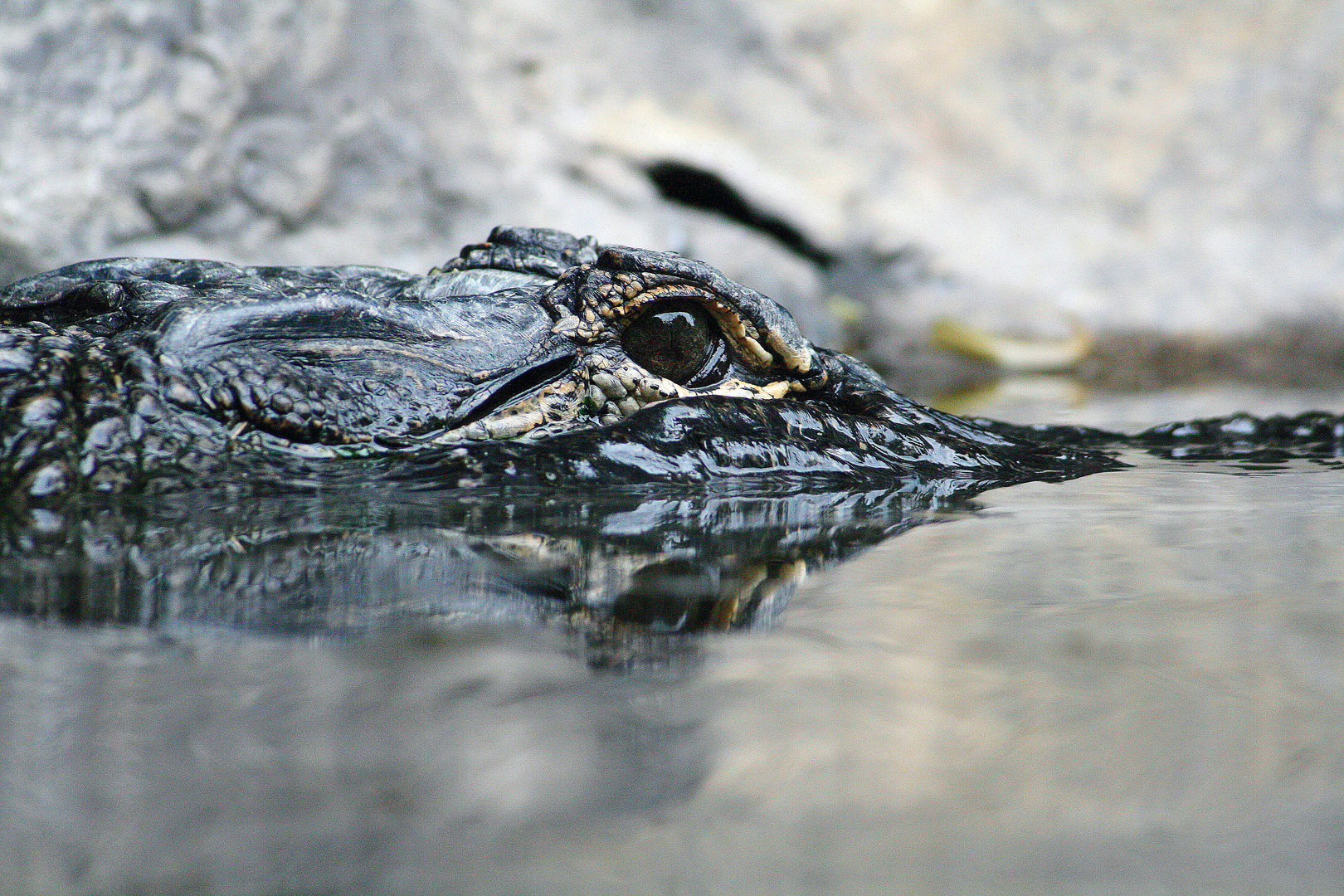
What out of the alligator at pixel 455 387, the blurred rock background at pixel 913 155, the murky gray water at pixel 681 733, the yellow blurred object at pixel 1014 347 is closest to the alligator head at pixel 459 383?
the alligator at pixel 455 387

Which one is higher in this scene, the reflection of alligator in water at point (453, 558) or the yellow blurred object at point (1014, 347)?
the yellow blurred object at point (1014, 347)

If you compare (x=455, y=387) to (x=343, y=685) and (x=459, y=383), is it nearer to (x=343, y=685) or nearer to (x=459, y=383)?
(x=459, y=383)

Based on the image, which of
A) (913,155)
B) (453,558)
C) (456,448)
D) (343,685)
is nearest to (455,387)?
(456,448)

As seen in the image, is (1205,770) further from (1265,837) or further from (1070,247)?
(1070,247)

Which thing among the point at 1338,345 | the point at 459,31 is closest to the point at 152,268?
the point at 459,31

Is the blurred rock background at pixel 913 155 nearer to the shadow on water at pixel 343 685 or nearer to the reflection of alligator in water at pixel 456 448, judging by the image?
the reflection of alligator in water at pixel 456 448
